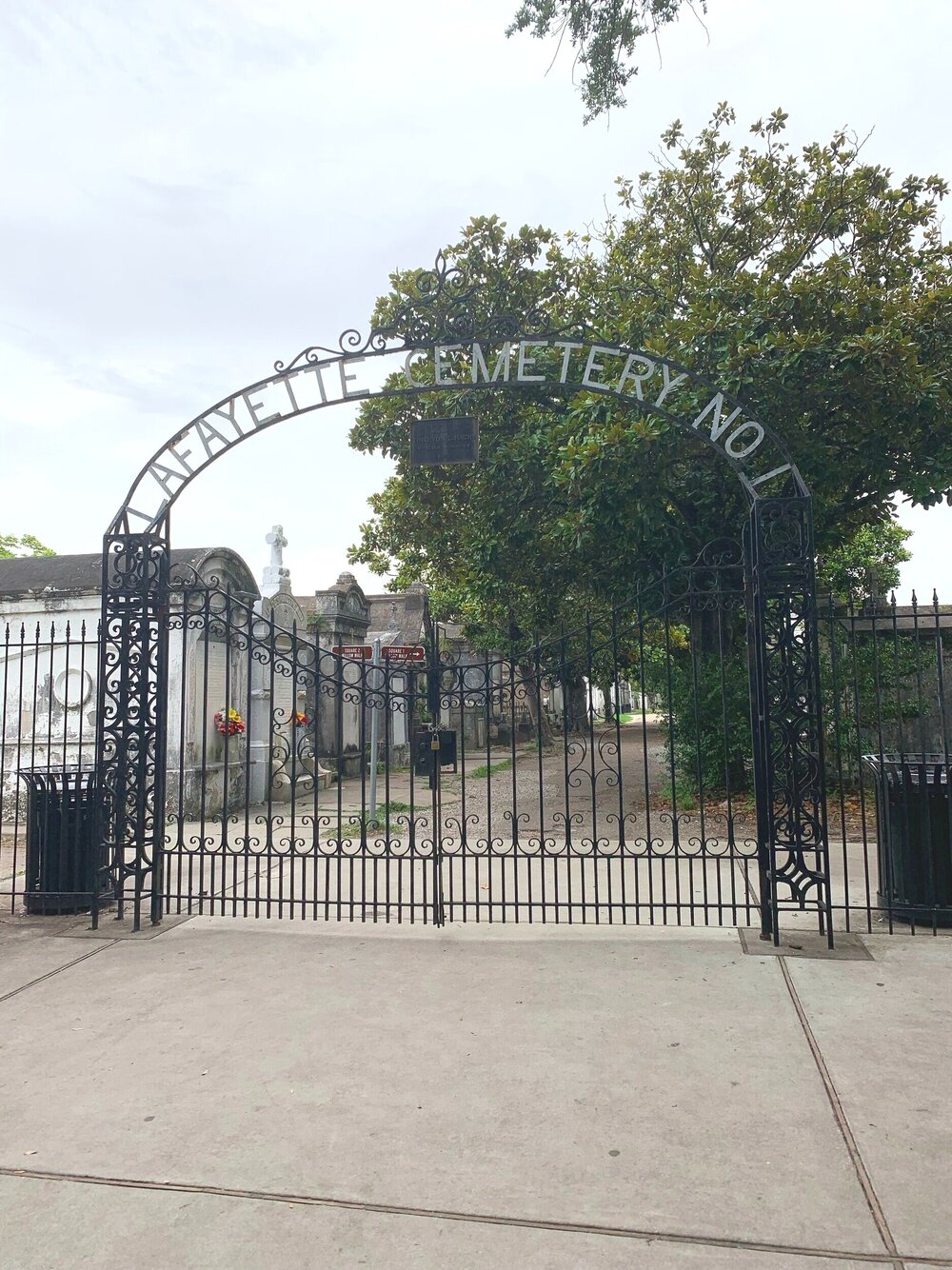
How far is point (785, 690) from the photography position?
6191mm

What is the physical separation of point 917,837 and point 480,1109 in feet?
13.2

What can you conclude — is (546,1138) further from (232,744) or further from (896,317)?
(232,744)

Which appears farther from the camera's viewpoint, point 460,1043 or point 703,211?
point 703,211

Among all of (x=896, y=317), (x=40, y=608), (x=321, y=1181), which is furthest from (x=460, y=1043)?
(x=40, y=608)

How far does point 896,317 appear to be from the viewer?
1007 centimetres

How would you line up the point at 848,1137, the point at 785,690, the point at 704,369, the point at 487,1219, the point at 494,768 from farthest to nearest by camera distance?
the point at 494,768 < the point at 704,369 < the point at 785,690 < the point at 848,1137 < the point at 487,1219

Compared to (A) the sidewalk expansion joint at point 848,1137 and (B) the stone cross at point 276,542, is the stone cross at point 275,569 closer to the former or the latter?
(B) the stone cross at point 276,542

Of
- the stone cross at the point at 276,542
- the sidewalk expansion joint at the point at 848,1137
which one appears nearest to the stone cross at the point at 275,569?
the stone cross at the point at 276,542

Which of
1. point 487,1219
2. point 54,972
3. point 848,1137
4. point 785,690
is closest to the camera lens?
point 487,1219

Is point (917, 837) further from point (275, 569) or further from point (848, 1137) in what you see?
point (275, 569)

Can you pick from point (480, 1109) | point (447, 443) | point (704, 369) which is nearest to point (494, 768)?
point (704, 369)

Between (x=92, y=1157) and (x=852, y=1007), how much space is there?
152 inches

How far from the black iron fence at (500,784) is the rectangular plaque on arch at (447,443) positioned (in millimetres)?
1324

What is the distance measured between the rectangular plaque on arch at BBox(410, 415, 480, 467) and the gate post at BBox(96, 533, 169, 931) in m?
2.24
